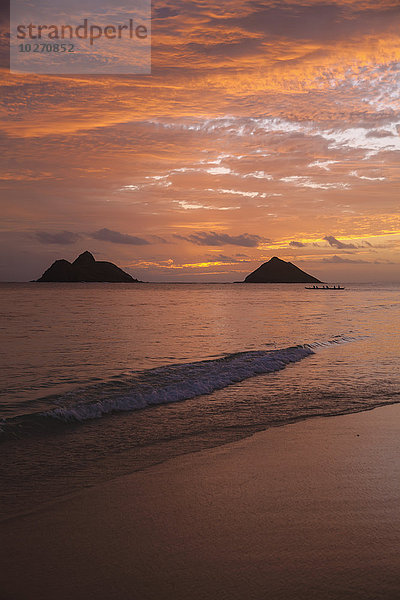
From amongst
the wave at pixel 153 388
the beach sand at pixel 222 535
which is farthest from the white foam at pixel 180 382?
the beach sand at pixel 222 535

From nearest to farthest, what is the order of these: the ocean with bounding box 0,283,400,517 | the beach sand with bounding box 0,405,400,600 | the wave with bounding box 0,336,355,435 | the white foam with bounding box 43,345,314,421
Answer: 1. the beach sand with bounding box 0,405,400,600
2. the ocean with bounding box 0,283,400,517
3. the wave with bounding box 0,336,355,435
4. the white foam with bounding box 43,345,314,421

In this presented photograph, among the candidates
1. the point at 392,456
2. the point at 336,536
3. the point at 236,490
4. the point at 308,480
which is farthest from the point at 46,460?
the point at 392,456

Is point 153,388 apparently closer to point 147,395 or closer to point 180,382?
point 147,395

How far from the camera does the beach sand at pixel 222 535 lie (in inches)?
154

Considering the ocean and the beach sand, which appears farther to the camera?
the ocean

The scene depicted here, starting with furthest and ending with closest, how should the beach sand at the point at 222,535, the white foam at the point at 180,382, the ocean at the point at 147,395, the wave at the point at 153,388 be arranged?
the white foam at the point at 180,382
the wave at the point at 153,388
the ocean at the point at 147,395
the beach sand at the point at 222,535

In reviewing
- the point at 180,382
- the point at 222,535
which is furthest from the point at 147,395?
the point at 222,535

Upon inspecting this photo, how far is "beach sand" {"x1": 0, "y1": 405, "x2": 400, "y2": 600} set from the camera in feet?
12.8

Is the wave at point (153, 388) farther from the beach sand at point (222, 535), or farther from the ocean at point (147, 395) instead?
the beach sand at point (222, 535)

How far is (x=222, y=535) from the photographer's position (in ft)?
15.7

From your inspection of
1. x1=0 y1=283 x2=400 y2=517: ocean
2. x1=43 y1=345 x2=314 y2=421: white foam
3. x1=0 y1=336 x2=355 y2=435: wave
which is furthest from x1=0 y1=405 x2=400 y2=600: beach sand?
x1=43 y1=345 x2=314 y2=421: white foam

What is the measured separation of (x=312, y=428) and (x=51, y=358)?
451 inches

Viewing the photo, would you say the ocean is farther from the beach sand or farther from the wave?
the beach sand

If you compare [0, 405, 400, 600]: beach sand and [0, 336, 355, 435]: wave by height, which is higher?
[0, 405, 400, 600]: beach sand
